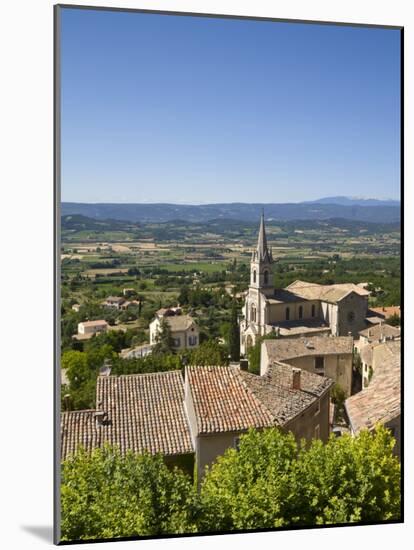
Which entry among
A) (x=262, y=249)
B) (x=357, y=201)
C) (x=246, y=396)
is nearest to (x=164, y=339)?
(x=246, y=396)

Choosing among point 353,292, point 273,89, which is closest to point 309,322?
point 353,292

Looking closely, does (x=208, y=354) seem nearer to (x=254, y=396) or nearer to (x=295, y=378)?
(x=254, y=396)

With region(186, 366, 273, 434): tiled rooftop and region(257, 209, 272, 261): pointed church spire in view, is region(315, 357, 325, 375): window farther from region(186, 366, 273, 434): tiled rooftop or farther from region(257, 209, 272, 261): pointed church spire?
region(257, 209, 272, 261): pointed church spire

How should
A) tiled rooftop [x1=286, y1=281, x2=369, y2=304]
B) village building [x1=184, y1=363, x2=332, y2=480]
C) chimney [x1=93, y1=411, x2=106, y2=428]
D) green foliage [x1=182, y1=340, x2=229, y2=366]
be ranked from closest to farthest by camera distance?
chimney [x1=93, y1=411, x2=106, y2=428], village building [x1=184, y1=363, x2=332, y2=480], green foliage [x1=182, y1=340, x2=229, y2=366], tiled rooftop [x1=286, y1=281, x2=369, y2=304]

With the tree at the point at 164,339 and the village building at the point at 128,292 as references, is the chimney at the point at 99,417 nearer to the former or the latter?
the tree at the point at 164,339

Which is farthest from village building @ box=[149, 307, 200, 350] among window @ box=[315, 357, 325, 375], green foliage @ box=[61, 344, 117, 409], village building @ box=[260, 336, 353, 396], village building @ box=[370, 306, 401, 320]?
village building @ box=[370, 306, 401, 320]

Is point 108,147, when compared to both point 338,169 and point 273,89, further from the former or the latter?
point 338,169
